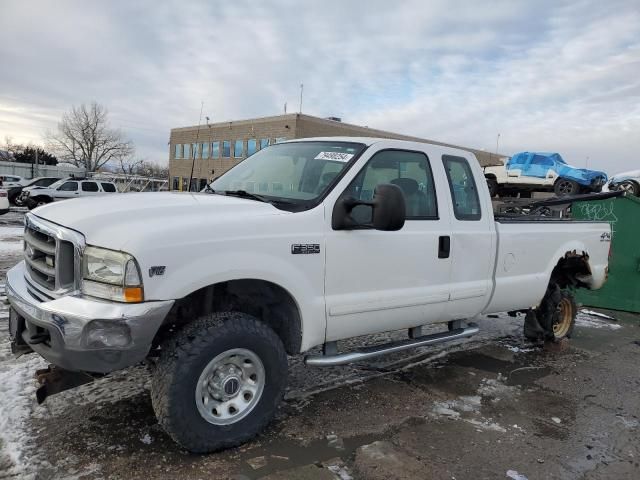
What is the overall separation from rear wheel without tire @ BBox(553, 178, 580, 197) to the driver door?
13.2 metres

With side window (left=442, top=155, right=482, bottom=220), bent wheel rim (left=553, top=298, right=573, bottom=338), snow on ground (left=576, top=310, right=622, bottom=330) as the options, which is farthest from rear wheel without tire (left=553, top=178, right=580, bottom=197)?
side window (left=442, top=155, right=482, bottom=220)

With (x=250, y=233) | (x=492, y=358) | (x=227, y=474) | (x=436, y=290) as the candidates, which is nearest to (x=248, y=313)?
(x=250, y=233)

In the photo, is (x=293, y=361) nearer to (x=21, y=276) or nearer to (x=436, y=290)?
(x=436, y=290)

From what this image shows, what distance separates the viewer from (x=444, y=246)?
4.27m

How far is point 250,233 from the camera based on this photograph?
10.4 feet

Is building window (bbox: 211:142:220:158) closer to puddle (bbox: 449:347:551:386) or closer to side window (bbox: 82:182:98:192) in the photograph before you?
side window (bbox: 82:182:98:192)

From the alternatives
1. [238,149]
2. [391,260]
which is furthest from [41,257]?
[238,149]

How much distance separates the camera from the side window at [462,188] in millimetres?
4508

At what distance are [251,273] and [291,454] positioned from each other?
1174 mm

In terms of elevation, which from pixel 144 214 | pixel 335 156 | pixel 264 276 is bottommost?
pixel 264 276

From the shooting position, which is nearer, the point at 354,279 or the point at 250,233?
the point at 250,233

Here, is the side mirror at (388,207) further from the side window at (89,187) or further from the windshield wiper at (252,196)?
the side window at (89,187)

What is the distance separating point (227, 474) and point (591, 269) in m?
5.05

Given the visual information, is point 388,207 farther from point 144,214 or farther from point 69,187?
point 69,187
